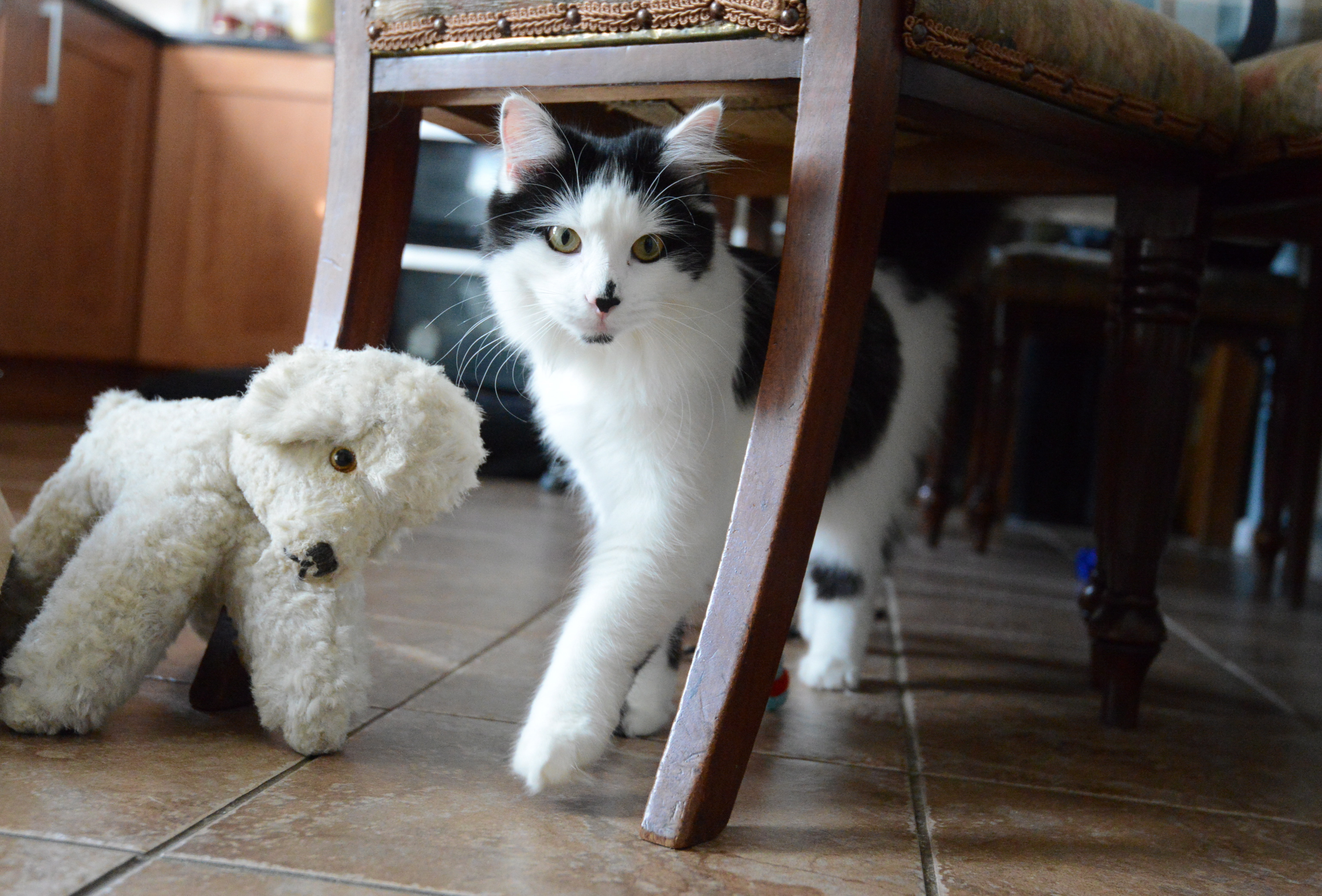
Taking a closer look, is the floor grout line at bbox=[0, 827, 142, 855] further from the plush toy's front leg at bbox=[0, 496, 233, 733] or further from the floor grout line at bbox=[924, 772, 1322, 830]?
the floor grout line at bbox=[924, 772, 1322, 830]

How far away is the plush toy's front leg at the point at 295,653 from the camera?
0.84 m

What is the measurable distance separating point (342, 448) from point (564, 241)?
0.30m

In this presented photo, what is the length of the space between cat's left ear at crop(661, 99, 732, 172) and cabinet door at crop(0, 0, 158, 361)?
2615 millimetres

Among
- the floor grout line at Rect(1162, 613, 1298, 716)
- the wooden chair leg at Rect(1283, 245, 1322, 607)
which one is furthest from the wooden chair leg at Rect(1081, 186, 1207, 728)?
the wooden chair leg at Rect(1283, 245, 1322, 607)

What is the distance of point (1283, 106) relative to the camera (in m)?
1.13

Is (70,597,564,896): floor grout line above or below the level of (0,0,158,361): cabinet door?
below

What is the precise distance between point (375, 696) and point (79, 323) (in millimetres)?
2910

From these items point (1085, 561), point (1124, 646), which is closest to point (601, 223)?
point (1124, 646)

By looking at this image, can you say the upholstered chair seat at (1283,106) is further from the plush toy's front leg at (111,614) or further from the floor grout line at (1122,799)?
the plush toy's front leg at (111,614)

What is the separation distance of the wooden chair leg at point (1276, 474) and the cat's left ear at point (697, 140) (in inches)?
95.9

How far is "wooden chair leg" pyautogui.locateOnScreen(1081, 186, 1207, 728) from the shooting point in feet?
3.99

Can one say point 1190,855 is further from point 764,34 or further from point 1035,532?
point 1035,532

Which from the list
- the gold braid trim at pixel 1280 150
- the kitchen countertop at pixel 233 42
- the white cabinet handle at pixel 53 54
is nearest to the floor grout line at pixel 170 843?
the gold braid trim at pixel 1280 150

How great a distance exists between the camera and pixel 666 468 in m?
0.98
